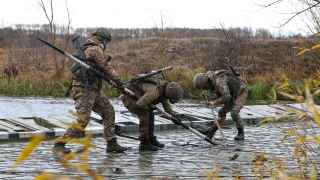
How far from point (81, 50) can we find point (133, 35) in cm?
6299

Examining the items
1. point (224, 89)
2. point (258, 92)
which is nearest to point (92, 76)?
point (224, 89)

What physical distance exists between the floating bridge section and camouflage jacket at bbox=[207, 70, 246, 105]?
38cm

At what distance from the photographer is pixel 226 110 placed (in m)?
13.5

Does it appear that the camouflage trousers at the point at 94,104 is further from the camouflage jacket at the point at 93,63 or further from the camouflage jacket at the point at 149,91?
the camouflage jacket at the point at 149,91

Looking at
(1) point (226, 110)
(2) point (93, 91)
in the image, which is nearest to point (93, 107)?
(2) point (93, 91)

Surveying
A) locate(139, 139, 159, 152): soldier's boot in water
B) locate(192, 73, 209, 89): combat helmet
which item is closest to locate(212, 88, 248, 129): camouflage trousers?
locate(192, 73, 209, 89): combat helmet

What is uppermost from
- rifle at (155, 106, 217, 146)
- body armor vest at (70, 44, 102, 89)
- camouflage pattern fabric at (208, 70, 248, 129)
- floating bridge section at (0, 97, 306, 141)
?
body armor vest at (70, 44, 102, 89)

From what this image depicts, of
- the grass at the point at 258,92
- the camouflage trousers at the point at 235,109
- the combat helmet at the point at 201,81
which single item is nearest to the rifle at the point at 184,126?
the combat helmet at the point at 201,81

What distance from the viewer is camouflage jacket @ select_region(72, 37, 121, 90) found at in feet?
33.8

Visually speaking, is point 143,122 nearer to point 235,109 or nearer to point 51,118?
point 235,109

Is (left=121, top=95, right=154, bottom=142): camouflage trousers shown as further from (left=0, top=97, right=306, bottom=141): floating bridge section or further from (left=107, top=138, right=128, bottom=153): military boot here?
(left=0, top=97, right=306, bottom=141): floating bridge section

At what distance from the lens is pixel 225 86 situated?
12.8 m

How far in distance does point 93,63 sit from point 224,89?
318 cm

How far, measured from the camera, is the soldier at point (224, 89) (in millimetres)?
12648
